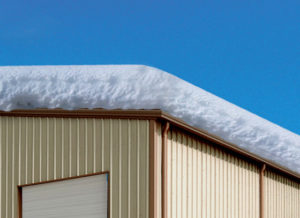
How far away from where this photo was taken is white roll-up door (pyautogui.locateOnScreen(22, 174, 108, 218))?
11.3m

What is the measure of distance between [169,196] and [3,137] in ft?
11.8

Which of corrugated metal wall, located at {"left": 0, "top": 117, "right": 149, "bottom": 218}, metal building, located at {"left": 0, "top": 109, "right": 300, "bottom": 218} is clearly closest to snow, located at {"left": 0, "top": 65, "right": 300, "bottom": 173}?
metal building, located at {"left": 0, "top": 109, "right": 300, "bottom": 218}

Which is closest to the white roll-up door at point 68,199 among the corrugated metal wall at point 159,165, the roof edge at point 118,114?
the corrugated metal wall at point 159,165

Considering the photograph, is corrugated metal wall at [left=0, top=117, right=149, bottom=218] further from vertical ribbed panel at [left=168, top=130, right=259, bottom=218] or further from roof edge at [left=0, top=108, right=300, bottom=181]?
vertical ribbed panel at [left=168, top=130, right=259, bottom=218]

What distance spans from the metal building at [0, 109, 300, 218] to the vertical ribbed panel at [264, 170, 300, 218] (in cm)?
368

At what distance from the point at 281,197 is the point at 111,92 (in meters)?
7.90

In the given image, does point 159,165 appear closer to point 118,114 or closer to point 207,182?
point 118,114

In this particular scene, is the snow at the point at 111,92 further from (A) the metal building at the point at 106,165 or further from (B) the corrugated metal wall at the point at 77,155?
(B) the corrugated metal wall at the point at 77,155

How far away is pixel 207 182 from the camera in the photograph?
13.1 metres

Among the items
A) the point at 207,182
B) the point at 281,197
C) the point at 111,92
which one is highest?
the point at 111,92

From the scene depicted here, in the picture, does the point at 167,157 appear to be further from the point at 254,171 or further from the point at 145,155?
the point at 254,171

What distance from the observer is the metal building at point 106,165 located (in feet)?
36.1

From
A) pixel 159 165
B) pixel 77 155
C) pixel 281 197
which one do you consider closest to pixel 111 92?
pixel 77 155

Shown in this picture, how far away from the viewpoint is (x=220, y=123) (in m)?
14.0
